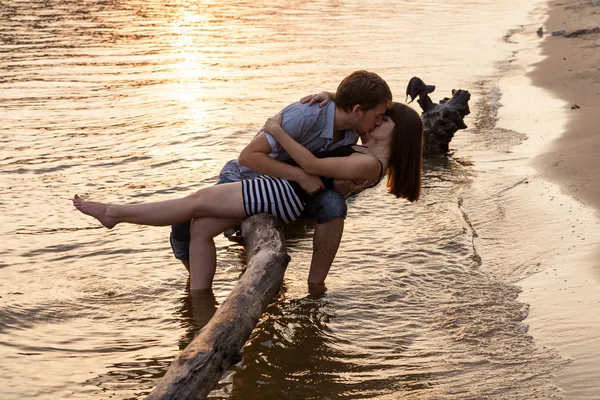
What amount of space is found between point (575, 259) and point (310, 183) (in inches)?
84.2

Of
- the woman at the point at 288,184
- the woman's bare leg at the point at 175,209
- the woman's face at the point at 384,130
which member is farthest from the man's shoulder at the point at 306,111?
the woman's bare leg at the point at 175,209

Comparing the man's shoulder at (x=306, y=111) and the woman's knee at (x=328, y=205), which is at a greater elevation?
the man's shoulder at (x=306, y=111)

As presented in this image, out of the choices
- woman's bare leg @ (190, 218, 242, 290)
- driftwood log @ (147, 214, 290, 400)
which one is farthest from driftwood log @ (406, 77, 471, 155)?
driftwood log @ (147, 214, 290, 400)

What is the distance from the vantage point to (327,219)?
599 cm

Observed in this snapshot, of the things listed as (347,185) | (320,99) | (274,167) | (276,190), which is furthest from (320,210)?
(320,99)

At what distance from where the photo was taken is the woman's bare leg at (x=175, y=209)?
557cm

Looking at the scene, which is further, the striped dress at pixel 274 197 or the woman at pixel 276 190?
the striped dress at pixel 274 197

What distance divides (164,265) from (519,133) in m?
6.01

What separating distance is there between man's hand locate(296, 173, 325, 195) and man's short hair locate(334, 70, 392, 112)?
1.73ft

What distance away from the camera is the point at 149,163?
32.3 ft

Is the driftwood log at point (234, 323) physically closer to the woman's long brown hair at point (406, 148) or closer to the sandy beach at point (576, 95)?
the woman's long brown hair at point (406, 148)

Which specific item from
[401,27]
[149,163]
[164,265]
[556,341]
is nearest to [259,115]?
[149,163]

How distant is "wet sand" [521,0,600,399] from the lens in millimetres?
4880

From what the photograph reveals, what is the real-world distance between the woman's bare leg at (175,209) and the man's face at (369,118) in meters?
0.91
